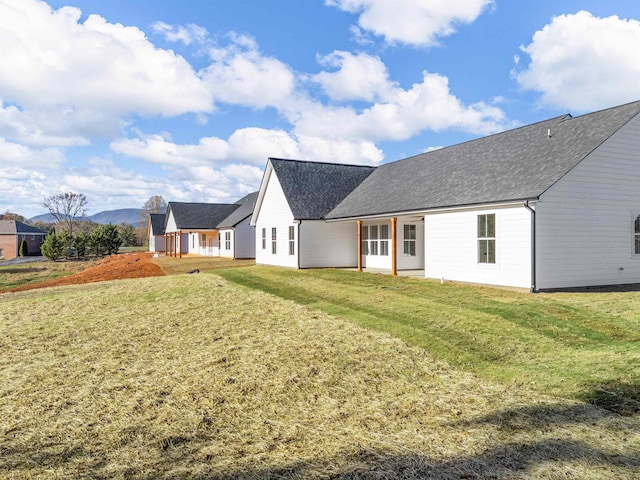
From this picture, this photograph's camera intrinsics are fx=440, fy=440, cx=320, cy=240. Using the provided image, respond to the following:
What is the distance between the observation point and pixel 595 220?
1427 centimetres

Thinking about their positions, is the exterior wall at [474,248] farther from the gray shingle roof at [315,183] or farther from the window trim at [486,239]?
the gray shingle roof at [315,183]

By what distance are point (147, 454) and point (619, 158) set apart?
16.1 m

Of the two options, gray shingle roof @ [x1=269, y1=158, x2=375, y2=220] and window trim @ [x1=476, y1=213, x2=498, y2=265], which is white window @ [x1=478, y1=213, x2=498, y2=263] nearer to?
window trim @ [x1=476, y1=213, x2=498, y2=265]

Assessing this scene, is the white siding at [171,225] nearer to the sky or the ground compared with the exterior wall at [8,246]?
nearer to the sky

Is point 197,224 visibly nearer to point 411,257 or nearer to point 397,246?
point 397,246

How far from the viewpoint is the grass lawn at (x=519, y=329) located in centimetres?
602

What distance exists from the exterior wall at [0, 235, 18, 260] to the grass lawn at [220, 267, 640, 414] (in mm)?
68695

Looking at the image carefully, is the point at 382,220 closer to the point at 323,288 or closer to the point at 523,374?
the point at 323,288

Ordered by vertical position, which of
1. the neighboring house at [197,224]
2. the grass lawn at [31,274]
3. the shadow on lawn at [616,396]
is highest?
the neighboring house at [197,224]

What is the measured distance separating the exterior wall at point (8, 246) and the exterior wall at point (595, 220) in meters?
74.7

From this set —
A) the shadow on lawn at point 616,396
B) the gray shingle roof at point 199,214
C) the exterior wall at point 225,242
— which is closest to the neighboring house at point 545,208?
the shadow on lawn at point 616,396

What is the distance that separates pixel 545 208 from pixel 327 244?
492 inches

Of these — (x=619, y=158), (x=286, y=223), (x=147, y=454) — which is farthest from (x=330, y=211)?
(x=147, y=454)

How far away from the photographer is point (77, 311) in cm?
1184
